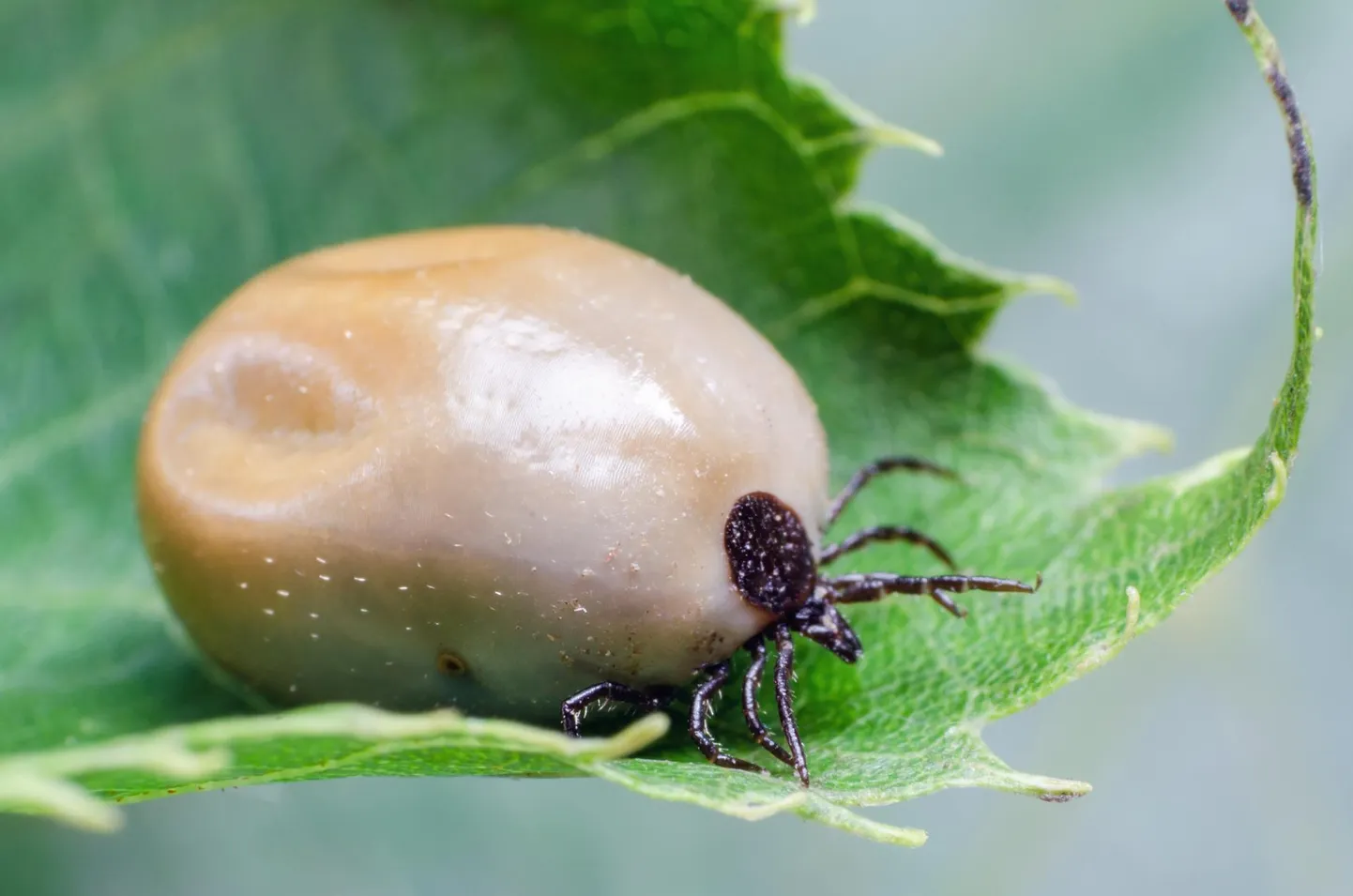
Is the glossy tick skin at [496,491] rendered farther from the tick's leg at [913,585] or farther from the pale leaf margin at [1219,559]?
the pale leaf margin at [1219,559]

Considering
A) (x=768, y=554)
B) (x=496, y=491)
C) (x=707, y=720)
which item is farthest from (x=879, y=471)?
(x=496, y=491)

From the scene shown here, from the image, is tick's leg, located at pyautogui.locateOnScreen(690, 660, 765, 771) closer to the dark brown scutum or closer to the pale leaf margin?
the dark brown scutum

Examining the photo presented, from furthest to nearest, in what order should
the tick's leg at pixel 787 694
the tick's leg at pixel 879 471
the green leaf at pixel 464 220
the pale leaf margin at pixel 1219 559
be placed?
1. the tick's leg at pixel 879 471
2. the green leaf at pixel 464 220
3. the tick's leg at pixel 787 694
4. the pale leaf margin at pixel 1219 559

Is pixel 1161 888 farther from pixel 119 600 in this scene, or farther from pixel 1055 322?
pixel 119 600

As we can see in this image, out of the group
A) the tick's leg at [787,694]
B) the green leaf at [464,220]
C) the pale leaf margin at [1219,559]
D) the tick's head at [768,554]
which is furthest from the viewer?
the green leaf at [464,220]

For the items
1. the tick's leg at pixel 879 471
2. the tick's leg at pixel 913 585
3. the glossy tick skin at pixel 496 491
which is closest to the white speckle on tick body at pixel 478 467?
the glossy tick skin at pixel 496 491

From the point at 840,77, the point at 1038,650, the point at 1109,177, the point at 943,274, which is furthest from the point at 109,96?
the point at 1109,177

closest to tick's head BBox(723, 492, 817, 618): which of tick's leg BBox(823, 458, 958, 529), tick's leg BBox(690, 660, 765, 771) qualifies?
tick's leg BBox(690, 660, 765, 771)
